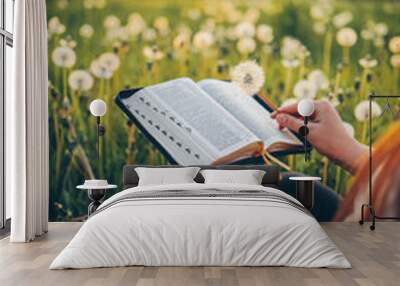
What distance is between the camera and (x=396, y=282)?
4.16 m

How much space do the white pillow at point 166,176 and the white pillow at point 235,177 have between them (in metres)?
0.21

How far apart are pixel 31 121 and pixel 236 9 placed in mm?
3107

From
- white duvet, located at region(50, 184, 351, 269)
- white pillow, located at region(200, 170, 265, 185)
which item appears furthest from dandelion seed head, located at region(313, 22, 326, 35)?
white duvet, located at region(50, 184, 351, 269)

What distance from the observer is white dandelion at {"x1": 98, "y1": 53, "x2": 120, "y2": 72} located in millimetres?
7684

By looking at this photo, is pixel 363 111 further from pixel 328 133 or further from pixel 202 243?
pixel 202 243

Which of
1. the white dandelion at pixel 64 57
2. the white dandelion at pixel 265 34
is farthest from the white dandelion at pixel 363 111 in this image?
the white dandelion at pixel 64 57

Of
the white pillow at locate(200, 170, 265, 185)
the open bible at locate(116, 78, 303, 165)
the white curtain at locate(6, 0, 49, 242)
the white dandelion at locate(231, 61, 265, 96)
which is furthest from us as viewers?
the white dandelion at locate(231, 61, 265, 96)

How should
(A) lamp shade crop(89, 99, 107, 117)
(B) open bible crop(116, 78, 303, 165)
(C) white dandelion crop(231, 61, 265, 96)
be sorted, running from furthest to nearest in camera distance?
(C) white dandelion crop(231, 61, 265, 96) → (B) open bible crop(116, 78, 303, 165) → (A) lamp shade crop(89, 99, 107, 117)

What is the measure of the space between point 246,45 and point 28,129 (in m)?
3.08

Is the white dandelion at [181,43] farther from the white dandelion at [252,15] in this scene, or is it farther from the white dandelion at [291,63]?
the white dandelion at [291,63]

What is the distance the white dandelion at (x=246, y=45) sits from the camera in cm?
769

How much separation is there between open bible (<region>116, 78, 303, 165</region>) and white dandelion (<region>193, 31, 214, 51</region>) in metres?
0.44

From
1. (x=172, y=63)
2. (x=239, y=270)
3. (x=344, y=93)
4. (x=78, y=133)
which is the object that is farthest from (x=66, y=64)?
(x=239, y=270)

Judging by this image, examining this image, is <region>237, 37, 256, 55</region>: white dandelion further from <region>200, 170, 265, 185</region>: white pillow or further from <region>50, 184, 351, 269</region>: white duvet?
<region>50, 184, 351, 269</region>: white duvet
